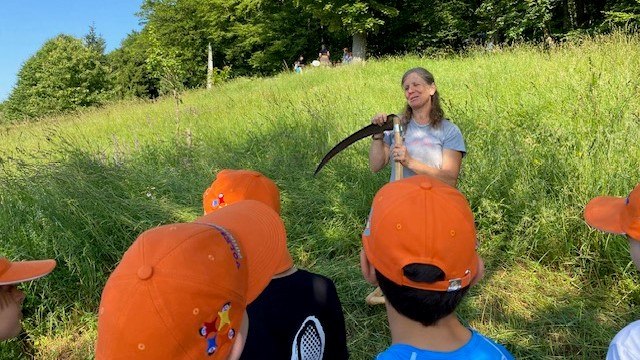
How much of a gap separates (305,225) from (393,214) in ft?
10.5

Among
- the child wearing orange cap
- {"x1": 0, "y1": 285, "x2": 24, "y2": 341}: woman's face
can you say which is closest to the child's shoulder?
the child wearing orange cap

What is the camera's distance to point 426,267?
1.17 metres

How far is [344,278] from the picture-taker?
3.48 m

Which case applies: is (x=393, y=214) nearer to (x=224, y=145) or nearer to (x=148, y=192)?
(x=148, y=192)

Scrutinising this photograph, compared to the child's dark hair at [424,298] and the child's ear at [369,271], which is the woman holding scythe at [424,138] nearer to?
the child's ear at [369,271]

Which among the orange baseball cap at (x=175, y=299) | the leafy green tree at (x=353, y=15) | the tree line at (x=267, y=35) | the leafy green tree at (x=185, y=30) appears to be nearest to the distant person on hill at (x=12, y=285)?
the orange baseball cap at (x=175, y=299)

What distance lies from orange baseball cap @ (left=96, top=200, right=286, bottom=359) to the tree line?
1732 centimetres

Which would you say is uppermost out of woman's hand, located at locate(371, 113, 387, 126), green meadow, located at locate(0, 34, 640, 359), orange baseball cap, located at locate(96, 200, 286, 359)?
woman's hand, located at locate(371, 113, 387, 126)

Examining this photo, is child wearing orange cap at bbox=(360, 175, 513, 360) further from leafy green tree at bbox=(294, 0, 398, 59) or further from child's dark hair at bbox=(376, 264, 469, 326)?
leafy green tree at bbox=(294, 0, 398, 59)

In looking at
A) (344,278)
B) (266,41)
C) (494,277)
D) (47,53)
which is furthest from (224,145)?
(47,53)

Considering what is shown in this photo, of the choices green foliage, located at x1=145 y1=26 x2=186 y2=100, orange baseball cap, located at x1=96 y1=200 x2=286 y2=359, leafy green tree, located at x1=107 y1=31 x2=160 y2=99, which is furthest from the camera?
leafy green tree, located at x1=107 y1=31 x2=160 y2=99

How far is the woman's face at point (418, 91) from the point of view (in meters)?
2.95

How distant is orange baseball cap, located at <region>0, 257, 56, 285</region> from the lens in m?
1.67

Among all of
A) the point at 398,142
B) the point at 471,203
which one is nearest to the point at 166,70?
the point at 471,203
